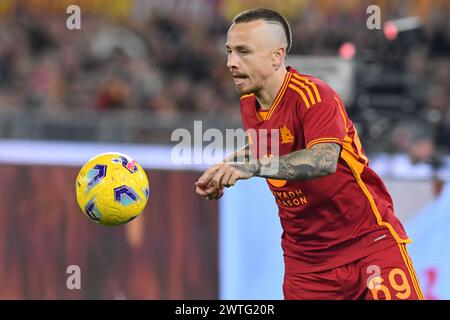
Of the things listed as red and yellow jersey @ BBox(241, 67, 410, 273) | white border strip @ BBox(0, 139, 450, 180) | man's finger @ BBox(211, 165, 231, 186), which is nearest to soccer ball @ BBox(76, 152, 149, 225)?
red and yellow jersey @ BBox(241, 67, 410, 273)

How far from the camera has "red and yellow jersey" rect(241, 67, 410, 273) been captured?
572 cm

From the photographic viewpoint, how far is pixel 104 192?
224 inches

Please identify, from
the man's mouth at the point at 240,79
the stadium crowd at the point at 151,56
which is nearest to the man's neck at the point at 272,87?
the man's mouth at the point at 240,79

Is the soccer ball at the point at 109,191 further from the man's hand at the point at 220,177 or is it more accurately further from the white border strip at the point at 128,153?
the white border strip at the point at 128,153

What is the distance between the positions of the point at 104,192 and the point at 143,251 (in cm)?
376

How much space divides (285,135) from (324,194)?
0.42 meters

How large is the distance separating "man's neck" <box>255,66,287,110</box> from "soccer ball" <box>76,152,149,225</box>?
0.88 m

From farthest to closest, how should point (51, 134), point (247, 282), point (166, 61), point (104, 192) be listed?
1. point (166, 61)
2. point (51, 134)
3. point (247, 282)
4. point (104, 192)

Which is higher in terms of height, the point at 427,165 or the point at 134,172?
the point at 427,165

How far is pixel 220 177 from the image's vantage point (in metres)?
4.92

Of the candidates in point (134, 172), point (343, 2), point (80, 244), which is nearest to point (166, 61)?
point (343, 2)

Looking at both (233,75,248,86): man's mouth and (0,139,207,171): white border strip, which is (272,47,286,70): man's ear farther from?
(0,139,207,171): white border strip

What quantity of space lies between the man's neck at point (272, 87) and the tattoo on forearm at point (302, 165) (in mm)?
658

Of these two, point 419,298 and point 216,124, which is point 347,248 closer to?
point 419,298
